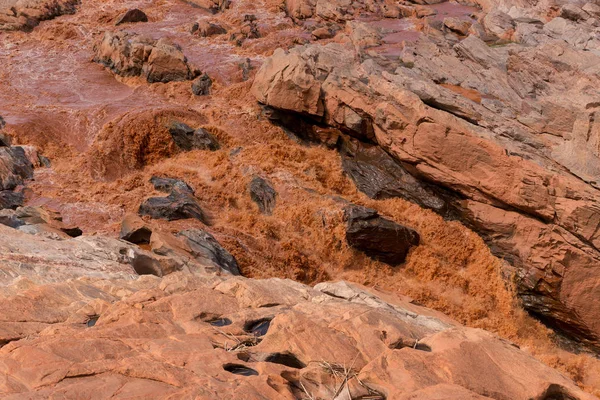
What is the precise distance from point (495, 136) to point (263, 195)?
7.24 meters

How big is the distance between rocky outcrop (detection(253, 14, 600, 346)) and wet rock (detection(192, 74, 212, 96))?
302 cm

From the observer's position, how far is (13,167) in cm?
1933

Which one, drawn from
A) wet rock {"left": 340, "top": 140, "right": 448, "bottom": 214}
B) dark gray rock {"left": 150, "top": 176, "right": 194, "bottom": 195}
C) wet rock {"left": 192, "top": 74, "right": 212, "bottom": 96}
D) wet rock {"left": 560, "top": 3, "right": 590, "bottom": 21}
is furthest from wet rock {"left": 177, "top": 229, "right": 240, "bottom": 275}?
wet rock {"left": 560, "top": 3, "right": 590, "bottom": 21}

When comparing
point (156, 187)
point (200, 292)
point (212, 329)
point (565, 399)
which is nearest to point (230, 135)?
point (156, 187)

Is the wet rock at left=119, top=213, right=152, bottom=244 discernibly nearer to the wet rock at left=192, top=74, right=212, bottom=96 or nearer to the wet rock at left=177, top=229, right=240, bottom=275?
the wet rock at left=177, top=229, right=240, bottom=275

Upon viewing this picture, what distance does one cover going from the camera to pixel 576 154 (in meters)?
18.1

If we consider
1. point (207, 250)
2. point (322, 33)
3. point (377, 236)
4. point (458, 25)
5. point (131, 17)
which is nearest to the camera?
point (207, 250)

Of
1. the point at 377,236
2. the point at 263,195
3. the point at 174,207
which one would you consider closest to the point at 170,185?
the point at 174,207

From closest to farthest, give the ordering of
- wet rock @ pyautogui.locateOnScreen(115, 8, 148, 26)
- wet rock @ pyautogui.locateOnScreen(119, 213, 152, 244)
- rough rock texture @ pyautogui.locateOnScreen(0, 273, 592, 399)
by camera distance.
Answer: rough rock texture @ pyautogui.locateOnScreen(0, 273, 592, 399), wet rock @ pyautogui.locateOnScreen(119, 213, 152, 244), wet rock @ pyautogui.locateOnScreen(115, 8, 148, 26)

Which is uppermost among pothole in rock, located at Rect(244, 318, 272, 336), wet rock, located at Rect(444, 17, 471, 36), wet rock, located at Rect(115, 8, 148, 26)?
wet rock, located at Rect(444, 17, 471, 36)

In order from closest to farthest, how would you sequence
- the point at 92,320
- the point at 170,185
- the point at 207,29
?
the point at 92,320
the point at 170,185
the point at 207,29

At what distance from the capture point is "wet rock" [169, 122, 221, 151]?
837 inches

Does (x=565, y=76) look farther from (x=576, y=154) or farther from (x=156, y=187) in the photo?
(x=156, y=187)

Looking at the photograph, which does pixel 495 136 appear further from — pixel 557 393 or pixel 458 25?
pixel 458 25
